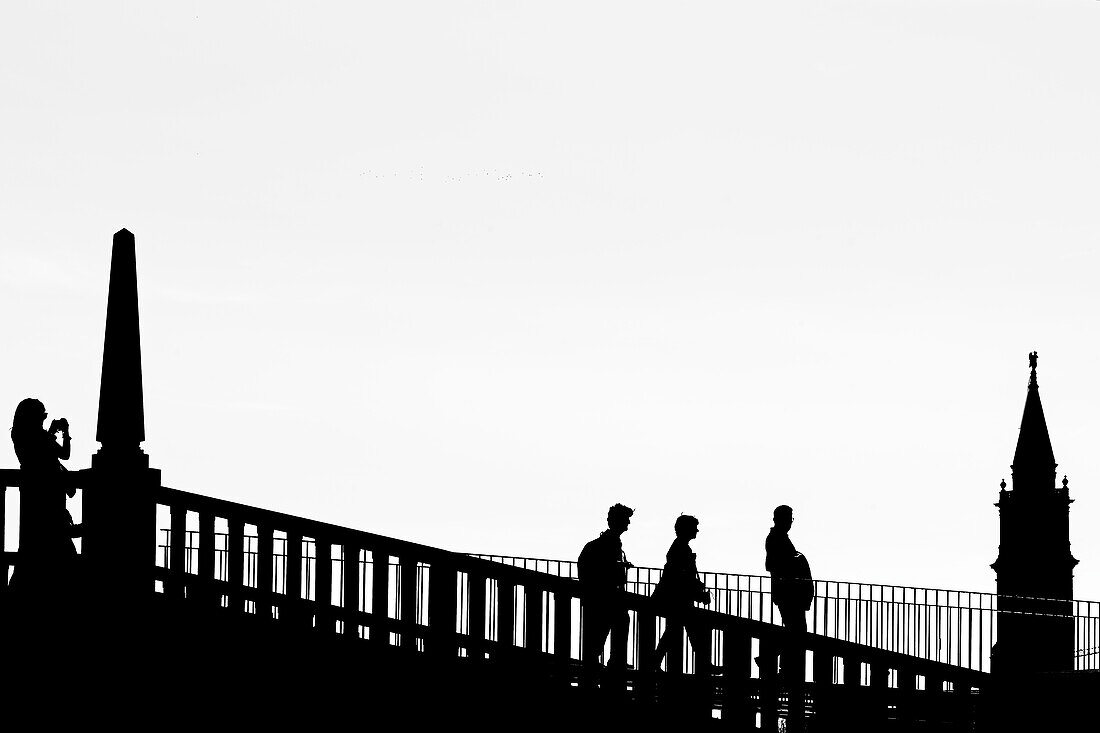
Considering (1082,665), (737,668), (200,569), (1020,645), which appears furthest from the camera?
(1082,665)

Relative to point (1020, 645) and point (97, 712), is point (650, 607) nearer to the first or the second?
point (97, 712)

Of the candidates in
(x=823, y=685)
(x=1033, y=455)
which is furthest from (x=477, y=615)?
(x=1033, y=455)

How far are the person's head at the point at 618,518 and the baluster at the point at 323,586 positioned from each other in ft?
6.98

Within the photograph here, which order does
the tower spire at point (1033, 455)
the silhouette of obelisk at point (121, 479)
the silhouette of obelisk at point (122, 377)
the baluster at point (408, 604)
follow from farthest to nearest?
the tower spire at point (1033, 455), the silhouette of obelisk at point (122, 377), the silhouette of obelisk at point (121, 479), the baluster at point (408, 604)

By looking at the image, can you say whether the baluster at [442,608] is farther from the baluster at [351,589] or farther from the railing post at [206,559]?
the railing post at [206,559]

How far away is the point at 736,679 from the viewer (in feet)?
42.5

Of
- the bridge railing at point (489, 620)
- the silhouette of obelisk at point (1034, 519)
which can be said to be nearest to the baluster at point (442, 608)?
the bridge railing at point (489, 620)

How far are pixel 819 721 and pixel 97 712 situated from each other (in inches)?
199

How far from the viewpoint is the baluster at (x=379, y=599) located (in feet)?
43.0

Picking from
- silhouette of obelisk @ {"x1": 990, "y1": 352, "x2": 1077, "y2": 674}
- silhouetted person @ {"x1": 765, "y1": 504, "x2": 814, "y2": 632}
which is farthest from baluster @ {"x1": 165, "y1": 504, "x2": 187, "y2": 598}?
silhouette of obelisk @ {"x1": 990, "y1": 352, "x2": 1077, "y2": 674}

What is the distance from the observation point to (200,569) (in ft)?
45.6

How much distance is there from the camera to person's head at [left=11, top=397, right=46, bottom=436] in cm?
1363

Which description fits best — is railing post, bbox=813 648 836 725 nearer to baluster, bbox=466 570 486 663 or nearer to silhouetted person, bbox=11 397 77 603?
baluster, bbox=466 570 486 663

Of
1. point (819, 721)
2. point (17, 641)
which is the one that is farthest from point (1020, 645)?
point (17, 641)
